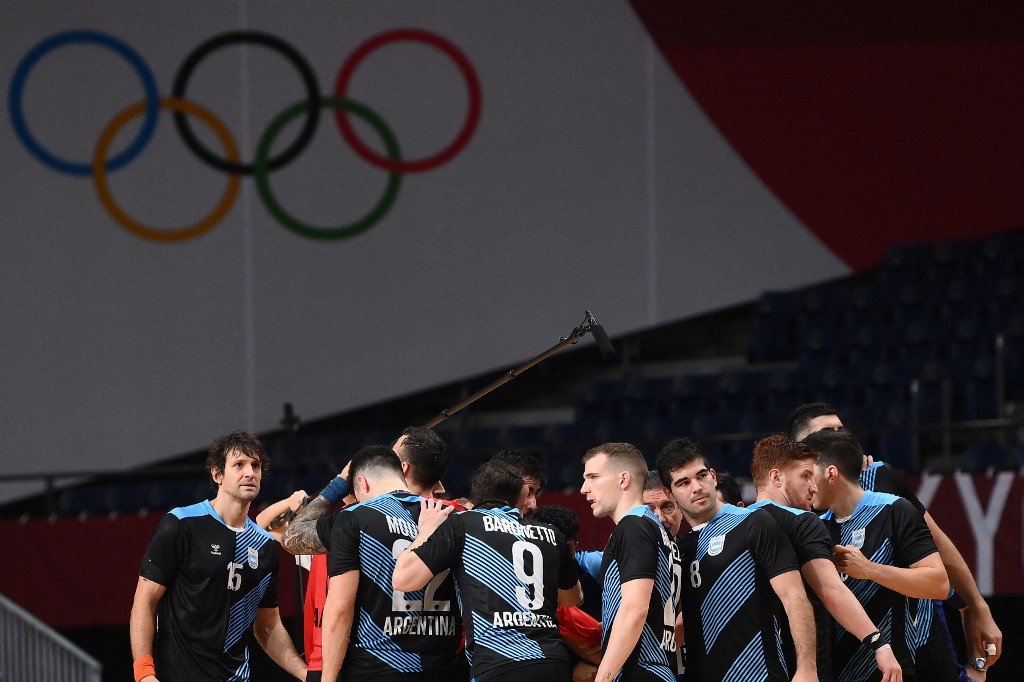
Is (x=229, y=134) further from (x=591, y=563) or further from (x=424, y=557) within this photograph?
(x=424, y=557)

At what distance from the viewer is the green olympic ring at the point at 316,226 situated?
16312 millimetres

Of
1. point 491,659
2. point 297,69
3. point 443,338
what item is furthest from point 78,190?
point 491,659

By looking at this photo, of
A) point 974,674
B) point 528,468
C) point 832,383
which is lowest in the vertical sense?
point 974,674

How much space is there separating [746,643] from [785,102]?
1237 centimetres

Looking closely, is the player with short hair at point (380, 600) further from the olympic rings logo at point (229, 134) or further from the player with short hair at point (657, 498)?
the olympic rings logo at point (229, 134)

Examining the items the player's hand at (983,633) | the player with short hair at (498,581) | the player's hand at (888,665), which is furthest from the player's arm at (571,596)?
the player's hand at (983,633)

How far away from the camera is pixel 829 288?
15531 millimetres

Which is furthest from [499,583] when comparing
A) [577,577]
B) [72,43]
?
[72,43]

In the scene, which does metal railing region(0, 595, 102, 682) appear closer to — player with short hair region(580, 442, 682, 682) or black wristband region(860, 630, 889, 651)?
player with short hair region(580, 442, 682, 682)

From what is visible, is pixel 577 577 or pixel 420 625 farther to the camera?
pixel 420 625

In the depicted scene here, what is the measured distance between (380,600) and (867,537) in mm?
2017

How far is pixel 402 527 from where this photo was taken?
5.57 m

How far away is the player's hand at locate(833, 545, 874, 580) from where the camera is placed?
522 cm

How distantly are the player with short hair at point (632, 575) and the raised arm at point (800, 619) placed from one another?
0.43 m
